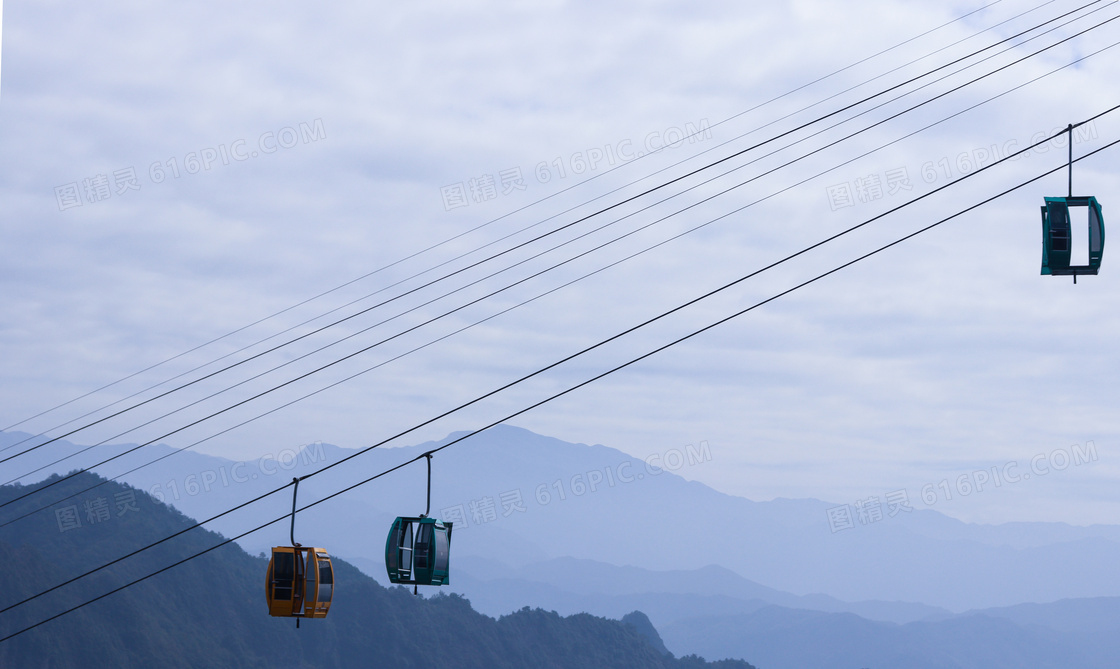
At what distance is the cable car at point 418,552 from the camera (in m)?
19.2

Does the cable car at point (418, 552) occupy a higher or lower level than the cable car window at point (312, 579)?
higher

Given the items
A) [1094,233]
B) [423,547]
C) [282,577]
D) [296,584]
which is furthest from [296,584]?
[1094,233]

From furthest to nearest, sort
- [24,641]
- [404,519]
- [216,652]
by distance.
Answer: [216,652], [24,641], [404,519]

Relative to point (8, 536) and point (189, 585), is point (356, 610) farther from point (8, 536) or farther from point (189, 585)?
point (8, 536)

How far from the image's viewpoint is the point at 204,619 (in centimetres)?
13688

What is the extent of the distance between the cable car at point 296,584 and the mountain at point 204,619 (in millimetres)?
101555

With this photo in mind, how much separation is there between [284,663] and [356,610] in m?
14.1

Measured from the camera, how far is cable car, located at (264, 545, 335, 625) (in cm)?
2015

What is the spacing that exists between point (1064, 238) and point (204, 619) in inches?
5426

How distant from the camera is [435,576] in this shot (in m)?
19.2

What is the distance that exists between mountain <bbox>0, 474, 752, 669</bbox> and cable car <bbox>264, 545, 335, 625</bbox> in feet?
333

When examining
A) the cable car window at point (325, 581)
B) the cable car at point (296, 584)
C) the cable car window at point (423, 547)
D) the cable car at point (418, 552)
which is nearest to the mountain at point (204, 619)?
the cable car at point (296, 584)

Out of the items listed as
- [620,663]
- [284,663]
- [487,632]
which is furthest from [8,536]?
[620,663]

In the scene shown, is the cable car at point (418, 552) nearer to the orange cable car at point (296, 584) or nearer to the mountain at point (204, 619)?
the orange cable car at point (296, 584)
